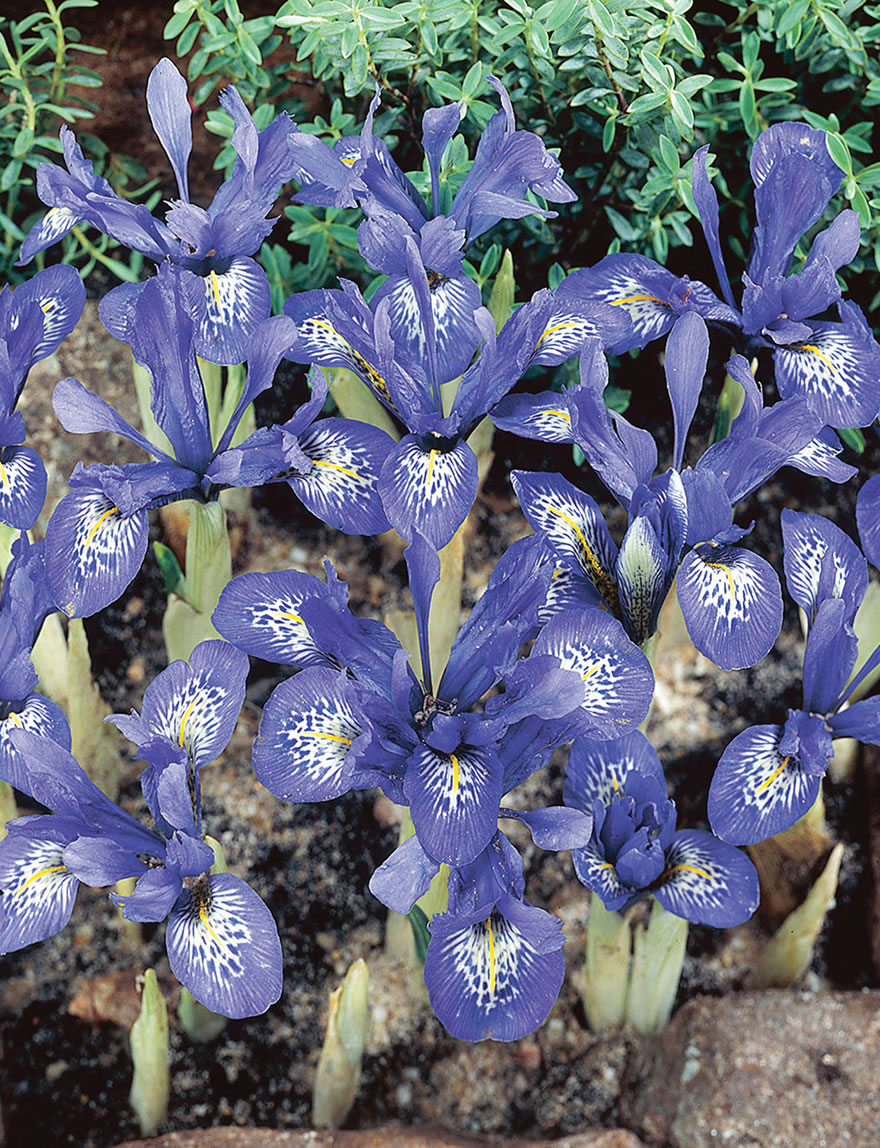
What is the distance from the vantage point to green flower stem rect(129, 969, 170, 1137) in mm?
1521

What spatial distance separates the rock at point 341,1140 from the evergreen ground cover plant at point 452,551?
13cm

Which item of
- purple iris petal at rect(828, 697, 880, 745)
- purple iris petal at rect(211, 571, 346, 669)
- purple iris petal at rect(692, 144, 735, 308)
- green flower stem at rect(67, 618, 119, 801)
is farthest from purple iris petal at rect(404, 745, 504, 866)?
purple iris petal at rect(692, 144, 735, 308)

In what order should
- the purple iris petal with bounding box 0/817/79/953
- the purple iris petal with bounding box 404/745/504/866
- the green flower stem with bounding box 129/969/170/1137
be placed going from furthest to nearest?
the green flower stem with bounding box 129/969/170/1137 < the purple iris petal with bounding box 0/817/79/953 < the purple iris petal with bounding box 404/745/504/866

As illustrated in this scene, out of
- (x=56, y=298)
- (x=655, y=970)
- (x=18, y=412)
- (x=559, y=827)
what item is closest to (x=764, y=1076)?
(x=655, y=970)

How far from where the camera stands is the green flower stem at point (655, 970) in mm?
1630

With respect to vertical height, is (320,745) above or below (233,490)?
above

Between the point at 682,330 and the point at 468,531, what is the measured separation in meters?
0.80

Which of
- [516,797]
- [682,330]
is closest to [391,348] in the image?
[682,330]

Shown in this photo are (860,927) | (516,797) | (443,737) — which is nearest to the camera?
(443,737)

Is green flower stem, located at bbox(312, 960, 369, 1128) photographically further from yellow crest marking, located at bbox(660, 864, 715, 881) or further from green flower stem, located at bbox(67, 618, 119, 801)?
green flower stem, located at bbox(67, 618, 119, 801)

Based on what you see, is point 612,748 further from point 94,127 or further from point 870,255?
point 94,127

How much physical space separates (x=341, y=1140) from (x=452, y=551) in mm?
884

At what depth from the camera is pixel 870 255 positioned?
2.13 m

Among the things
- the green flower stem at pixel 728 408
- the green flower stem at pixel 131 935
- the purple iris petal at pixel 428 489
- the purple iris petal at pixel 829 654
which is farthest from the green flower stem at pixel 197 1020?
the green flower stem at pixel 728 408
